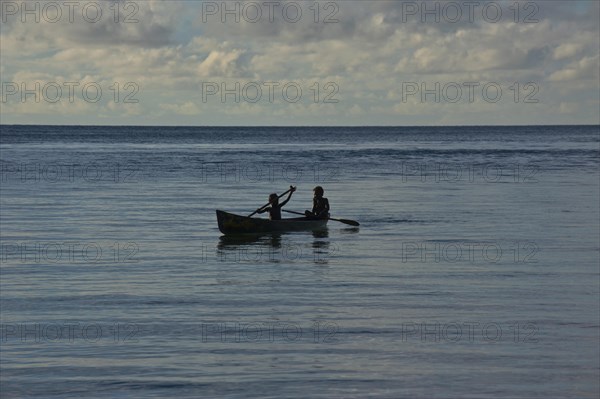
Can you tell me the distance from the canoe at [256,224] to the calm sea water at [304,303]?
34cm

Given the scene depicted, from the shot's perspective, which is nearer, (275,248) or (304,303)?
(304,303)

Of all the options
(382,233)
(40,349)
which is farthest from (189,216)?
(40,349)

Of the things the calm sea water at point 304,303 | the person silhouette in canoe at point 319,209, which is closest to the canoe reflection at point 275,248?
the calm sea water at point 304,303

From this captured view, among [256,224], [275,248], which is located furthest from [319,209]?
[275,248]

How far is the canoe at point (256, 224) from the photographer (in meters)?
28.2

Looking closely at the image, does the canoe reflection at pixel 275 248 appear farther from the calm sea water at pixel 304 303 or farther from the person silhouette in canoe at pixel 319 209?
the person silhouette in canoe at pixel 319 209

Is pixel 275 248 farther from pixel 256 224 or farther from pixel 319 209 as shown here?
pixel 319 209

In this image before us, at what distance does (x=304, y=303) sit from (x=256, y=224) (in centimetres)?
1138

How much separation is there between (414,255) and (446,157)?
6641 centimetres

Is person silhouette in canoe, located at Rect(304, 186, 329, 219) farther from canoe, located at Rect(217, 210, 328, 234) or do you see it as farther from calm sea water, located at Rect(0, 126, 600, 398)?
calm sea water, located at Rect(0, 126, 600, 398)

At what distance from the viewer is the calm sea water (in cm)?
1239

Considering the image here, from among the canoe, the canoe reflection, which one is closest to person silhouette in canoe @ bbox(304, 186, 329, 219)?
the canoe

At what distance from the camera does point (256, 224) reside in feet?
94.4

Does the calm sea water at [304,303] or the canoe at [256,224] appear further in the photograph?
the canoe at [256,224]
